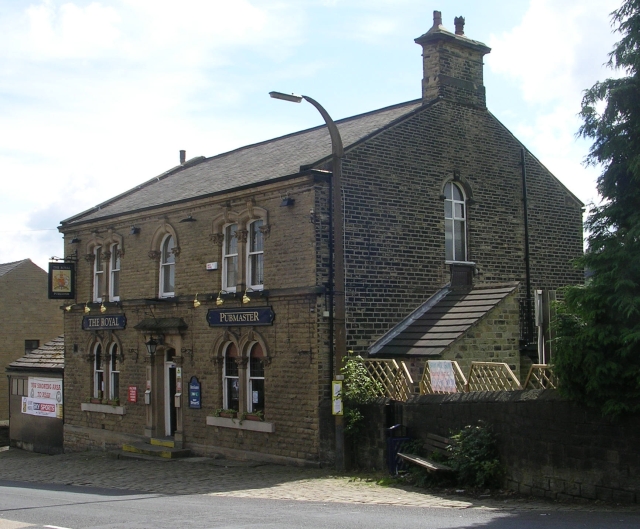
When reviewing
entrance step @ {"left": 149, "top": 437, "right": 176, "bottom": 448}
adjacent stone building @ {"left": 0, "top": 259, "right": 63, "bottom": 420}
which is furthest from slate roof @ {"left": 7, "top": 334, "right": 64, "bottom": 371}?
adjacent stone building @ {"left": 0, "top": 259, "right": 63, "bottom": 420}

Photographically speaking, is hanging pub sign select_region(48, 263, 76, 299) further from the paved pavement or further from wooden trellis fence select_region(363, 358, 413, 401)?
wooden trellis fence select_region(363, 358, 413, 401)

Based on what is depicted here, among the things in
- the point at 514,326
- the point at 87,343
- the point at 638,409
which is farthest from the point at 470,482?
the point at 87,343

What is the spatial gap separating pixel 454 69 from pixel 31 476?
15172mm

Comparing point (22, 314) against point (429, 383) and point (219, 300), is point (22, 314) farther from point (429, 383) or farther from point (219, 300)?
point (429, 383)

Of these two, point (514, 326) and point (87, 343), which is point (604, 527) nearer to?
point (514, 326)

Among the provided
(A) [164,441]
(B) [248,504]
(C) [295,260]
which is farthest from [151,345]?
(B) [248,504]

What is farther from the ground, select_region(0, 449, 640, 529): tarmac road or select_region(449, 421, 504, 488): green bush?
select_region(449, 421, 504, 488): green bush

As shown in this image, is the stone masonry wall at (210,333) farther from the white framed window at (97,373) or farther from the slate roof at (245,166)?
the slate roof at (245,166)

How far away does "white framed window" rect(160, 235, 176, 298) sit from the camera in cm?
2378

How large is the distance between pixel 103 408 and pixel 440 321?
11656mm

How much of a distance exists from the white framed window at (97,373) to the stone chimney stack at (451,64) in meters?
12.8

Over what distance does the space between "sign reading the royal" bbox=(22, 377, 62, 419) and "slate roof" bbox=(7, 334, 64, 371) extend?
472 mm

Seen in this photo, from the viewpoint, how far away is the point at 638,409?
11.8 meters

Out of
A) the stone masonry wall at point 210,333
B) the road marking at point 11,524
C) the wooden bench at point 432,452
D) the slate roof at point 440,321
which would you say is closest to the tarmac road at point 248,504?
the road marking at point 11,524
